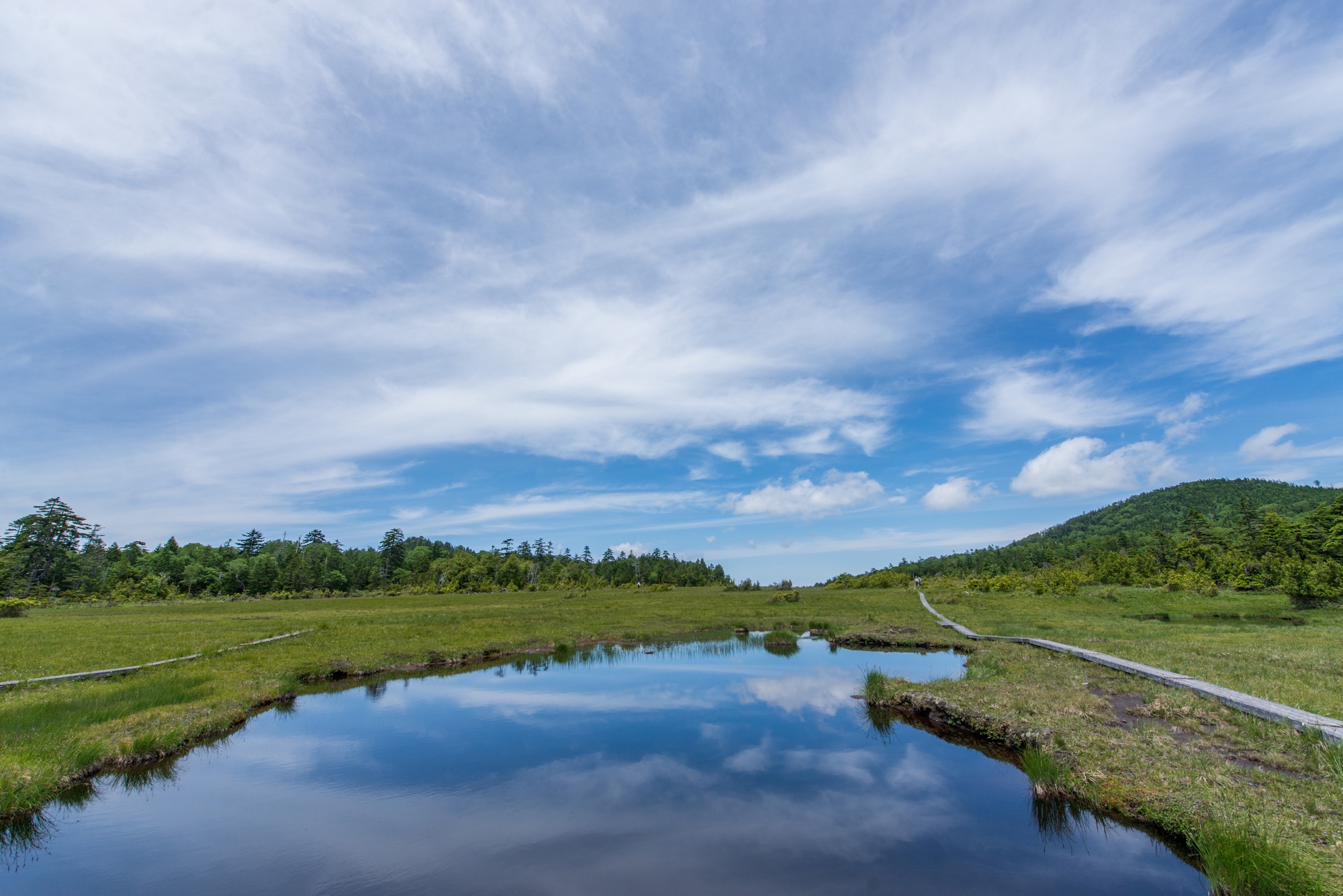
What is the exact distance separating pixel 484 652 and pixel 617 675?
Answer: 12233 mm

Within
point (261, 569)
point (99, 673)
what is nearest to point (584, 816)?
point (99, 673)

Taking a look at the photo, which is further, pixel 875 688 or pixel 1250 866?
pixel 875 688

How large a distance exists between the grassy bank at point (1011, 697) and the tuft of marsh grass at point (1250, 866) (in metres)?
0.05

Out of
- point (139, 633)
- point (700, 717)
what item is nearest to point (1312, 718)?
point (700, 717)

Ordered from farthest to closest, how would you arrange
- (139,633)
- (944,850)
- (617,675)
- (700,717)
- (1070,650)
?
1. (139,633)
2. (617,675)
3. (1070,650)
4. (700,717)
5. (944,850)

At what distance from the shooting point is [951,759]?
1736 cm

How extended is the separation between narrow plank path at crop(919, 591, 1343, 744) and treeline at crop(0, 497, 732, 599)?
104 meters

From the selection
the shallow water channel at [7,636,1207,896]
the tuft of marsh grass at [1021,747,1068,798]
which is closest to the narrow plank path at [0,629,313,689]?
the shallow water channel at [7,636,1207,896]

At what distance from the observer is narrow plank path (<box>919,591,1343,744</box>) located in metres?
13.1

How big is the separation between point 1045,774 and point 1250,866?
546 cm

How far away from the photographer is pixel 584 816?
45.2 feet

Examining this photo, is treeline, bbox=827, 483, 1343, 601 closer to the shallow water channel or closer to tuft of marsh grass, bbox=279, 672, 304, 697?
the shallow water channel

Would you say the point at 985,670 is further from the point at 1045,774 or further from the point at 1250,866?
the point at 1250,866

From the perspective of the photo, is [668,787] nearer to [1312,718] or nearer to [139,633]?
[1312,718]
